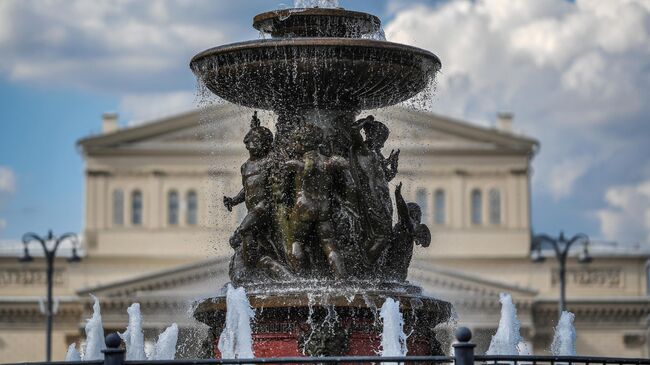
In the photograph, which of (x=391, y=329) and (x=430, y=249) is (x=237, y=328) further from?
(x=430, y=249)

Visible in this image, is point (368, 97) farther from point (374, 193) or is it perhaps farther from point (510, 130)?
point (510, 130)

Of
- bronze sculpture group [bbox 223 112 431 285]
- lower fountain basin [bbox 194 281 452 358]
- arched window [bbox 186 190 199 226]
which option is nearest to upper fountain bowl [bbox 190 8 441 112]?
bronze sculpture group [bbox 223 112 431 285]

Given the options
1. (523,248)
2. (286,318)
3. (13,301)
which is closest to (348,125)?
(286,318)

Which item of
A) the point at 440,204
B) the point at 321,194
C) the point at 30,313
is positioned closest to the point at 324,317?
the point at 321,194

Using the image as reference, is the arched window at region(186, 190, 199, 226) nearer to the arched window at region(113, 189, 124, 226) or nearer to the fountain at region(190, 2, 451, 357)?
the arched window at region(113, 189, 124, 226)

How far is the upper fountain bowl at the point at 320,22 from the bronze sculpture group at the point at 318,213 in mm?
780

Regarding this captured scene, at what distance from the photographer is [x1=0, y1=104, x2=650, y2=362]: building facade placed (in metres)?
92.5

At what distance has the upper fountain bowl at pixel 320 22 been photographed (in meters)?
16.9

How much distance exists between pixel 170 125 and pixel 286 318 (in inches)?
3311

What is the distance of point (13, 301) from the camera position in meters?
92.9

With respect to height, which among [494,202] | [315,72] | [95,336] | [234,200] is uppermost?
[494,202]

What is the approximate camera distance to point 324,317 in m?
15.8

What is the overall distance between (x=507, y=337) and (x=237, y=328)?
343 cm

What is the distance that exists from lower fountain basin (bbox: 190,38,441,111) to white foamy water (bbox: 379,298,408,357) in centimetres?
195
